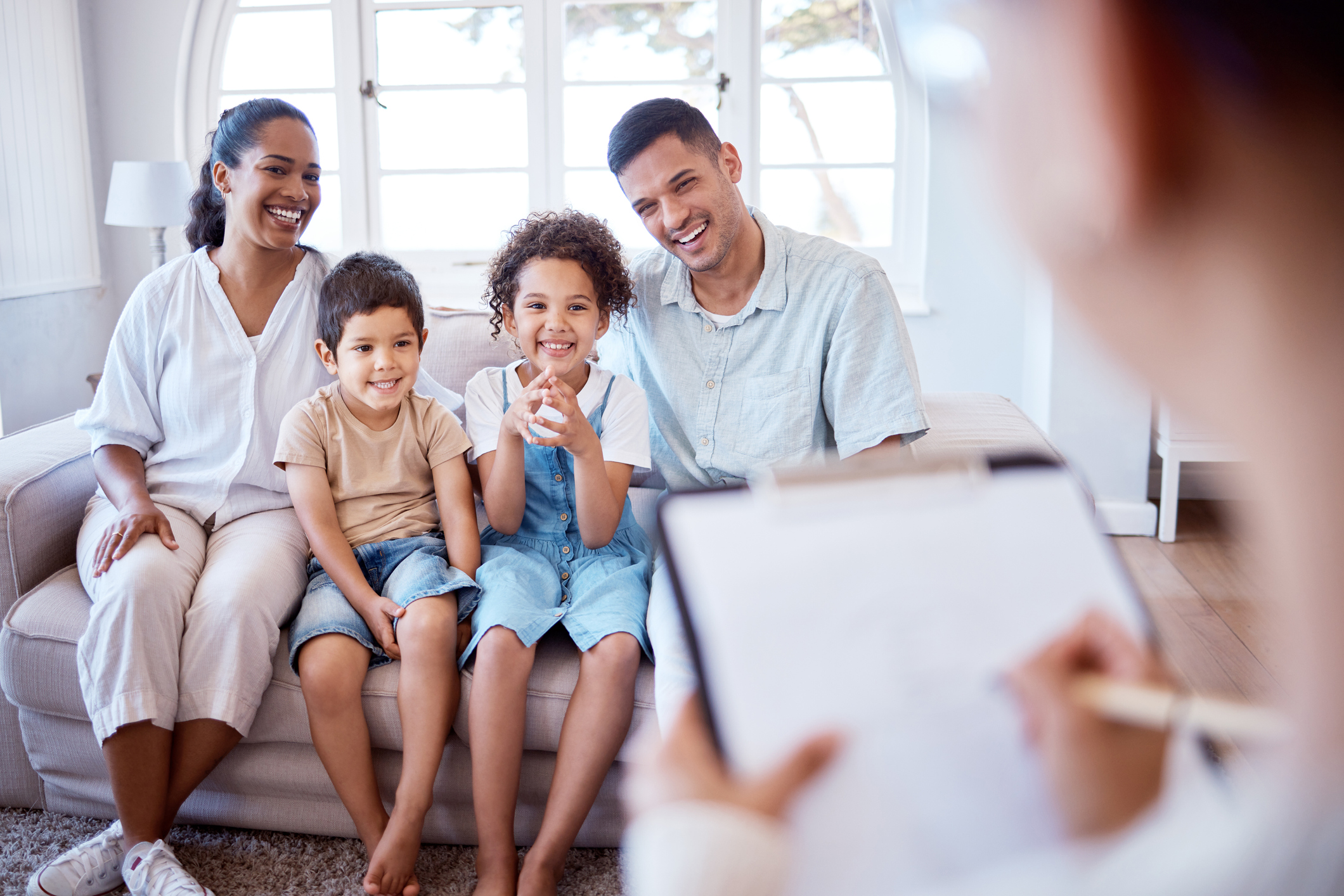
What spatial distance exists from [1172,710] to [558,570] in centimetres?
133

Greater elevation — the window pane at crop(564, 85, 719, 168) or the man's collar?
the window pane at crop(564, 85, 719, 168)

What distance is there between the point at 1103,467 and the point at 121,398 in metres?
2.67

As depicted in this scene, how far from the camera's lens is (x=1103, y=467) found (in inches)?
117

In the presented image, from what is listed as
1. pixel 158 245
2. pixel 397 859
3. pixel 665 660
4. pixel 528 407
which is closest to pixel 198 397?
pixel 528 407

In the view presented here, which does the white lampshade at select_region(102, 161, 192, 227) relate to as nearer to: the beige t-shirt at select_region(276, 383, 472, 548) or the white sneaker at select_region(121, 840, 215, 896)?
the beige t-shirt at select_region(276, 383, 472, 548)

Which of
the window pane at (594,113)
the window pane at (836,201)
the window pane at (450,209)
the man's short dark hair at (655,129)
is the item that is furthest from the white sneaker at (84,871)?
the window pane at (836,201)

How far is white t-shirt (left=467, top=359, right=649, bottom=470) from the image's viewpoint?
1578 millimetres

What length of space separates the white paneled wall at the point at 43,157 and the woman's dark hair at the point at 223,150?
6.29 ft

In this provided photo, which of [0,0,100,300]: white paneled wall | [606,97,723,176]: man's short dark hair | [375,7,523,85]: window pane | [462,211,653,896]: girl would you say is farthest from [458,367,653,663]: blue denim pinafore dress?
[0,0,100,300]: white paneled wall

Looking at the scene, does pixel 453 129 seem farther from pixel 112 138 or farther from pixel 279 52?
pixel 112 138

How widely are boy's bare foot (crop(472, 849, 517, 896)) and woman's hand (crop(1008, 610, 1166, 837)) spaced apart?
114 cm

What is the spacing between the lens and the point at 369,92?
371 centimetres

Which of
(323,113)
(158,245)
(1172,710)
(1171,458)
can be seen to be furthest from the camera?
(323,113)

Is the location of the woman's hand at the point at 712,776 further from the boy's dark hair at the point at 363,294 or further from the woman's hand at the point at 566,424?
the boy's dark hair at the point at 363,294
